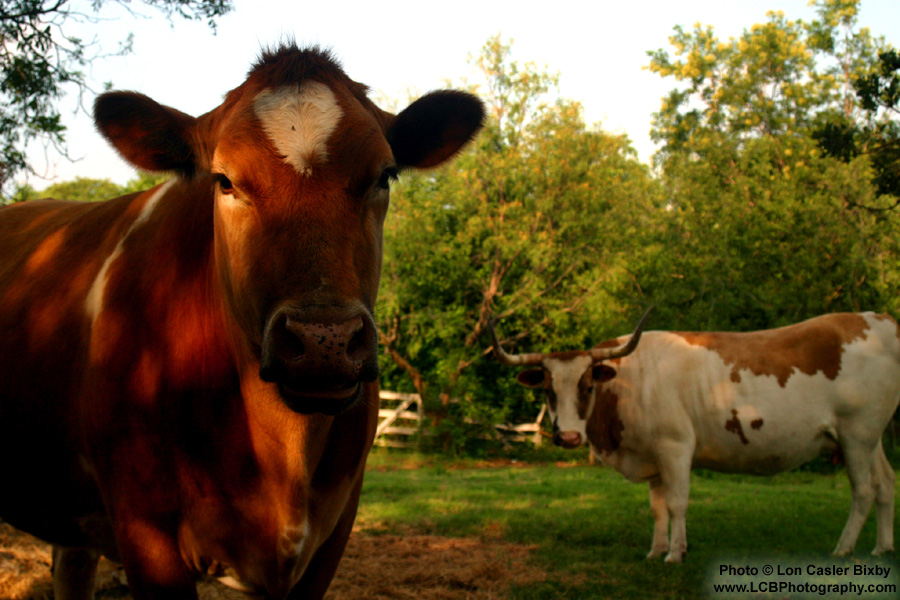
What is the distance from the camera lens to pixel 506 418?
20.6 meters

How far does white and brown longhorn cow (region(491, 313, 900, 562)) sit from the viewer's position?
7160mm

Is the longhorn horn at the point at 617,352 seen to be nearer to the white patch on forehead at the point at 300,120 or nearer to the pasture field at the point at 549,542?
the pasture field at the point at 549,542

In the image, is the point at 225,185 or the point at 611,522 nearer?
the point at 225,185

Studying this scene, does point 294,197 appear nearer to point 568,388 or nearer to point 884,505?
point 568,388

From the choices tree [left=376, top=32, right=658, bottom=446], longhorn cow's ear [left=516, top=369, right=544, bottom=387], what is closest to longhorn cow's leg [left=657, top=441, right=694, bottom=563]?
longhorn cow's ear [left=516, top=369, right=544, bottom=387]

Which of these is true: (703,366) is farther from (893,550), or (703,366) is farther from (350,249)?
(350,249)

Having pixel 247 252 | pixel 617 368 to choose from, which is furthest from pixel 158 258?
pixel 617 368

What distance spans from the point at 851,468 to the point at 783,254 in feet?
35.0

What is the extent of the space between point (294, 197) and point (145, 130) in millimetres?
805

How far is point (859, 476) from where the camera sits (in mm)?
7082

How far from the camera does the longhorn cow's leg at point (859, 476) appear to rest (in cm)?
695

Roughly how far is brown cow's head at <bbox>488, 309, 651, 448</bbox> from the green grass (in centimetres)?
103

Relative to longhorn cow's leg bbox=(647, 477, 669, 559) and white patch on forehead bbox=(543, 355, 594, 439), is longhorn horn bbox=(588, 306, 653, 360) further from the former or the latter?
longhorn cow's leg bbox=(647, 477, 669, 559)

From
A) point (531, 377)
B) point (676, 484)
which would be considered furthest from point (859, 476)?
point (531, 377)
